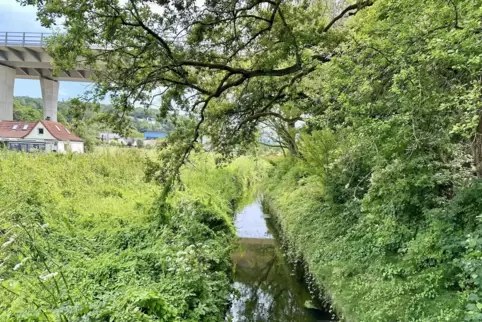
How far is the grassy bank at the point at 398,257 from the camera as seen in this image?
3559 mm

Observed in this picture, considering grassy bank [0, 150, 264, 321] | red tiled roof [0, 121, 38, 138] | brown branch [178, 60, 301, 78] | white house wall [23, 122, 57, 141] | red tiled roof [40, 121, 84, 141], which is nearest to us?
grassy bank [0, 150, 264, 321]

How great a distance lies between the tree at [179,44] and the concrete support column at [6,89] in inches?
620

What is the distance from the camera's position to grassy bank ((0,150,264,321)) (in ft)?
11.2

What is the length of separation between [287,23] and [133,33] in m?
3.27

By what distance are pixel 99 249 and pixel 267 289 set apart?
13.6ft

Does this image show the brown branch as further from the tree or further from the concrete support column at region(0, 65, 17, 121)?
the concrete support column at region(0, 65, 17, 121)

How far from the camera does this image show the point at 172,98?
316 inches

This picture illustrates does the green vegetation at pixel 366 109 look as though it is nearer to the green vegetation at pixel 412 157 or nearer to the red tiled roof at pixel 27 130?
the green vegetation at pixel 412 157

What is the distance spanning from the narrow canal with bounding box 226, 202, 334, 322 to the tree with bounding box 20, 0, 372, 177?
352cm

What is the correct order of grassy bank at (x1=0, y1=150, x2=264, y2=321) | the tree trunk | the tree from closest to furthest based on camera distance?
grassy bank at (x1=0, y1=150, x2=264, y2=321) → the tree trunk → the tree

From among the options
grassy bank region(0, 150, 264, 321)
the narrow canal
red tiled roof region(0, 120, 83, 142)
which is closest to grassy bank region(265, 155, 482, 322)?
the narrow canal

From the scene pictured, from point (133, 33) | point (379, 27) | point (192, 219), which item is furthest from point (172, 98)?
point (379, 27)

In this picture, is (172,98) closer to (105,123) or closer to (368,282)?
(105,123)

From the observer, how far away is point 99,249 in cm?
537
